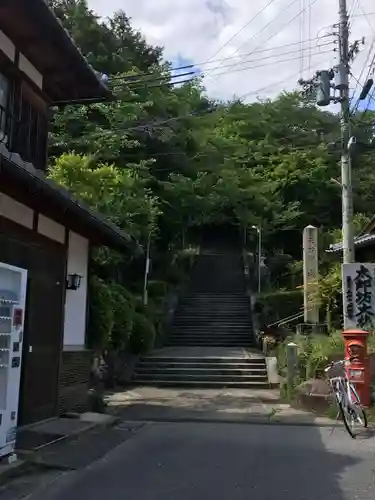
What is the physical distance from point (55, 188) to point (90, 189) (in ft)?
28.7

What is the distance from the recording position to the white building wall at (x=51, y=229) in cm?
928

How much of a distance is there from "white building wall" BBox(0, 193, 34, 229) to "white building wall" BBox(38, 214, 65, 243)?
0.40 m

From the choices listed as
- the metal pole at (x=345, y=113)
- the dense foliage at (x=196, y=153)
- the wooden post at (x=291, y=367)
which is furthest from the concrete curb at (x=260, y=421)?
the dense foliage at (x=196, y=153)

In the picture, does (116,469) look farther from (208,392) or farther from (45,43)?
(208,392)

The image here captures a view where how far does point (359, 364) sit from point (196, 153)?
1906cm

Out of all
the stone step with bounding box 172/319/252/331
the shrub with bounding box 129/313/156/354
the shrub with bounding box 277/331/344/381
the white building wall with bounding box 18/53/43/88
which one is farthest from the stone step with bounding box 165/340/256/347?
the white building wall with bounding box 18/53/43/88

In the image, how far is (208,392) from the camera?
15.9m

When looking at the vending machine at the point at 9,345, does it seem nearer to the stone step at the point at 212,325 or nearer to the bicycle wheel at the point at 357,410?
the bicycle wheel at the point at 357,410

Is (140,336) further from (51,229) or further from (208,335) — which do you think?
(51,229)

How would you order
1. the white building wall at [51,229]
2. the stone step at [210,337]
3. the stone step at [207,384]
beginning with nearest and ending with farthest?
the white building wall at [51,229]
the stone step at [207,384]
the stone step at [210,337]

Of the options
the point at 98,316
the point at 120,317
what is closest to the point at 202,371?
the point at 120,317

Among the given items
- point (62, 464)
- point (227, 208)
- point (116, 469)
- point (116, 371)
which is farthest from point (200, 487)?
point (227, 208)

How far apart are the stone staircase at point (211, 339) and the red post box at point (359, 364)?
5698 mm

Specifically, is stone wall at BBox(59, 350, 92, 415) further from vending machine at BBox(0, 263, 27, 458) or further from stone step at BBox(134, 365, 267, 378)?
stone step at BBox(134, 365, 267, 378)
